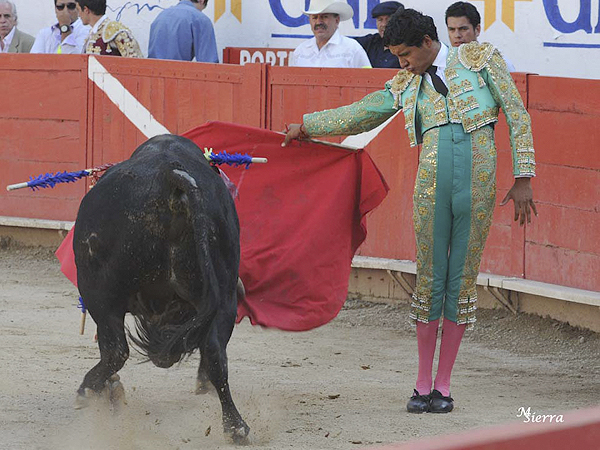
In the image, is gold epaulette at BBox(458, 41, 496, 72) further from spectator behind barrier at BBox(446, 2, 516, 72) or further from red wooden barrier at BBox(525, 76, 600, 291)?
spectator behind barrier at BBox(446, 2, 516, 72)

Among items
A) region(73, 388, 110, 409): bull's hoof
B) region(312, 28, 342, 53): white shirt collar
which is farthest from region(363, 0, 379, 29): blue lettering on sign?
region(73, 388, 110, 409): bull's hoof

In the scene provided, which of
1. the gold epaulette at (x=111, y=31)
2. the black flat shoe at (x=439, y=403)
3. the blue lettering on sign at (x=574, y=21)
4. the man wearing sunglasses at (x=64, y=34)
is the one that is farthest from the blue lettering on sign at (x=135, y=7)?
the black flat shoe at (x=439, y=403)

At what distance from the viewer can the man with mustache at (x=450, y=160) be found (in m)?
3.55

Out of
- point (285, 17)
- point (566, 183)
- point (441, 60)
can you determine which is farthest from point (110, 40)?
point (441, 60)

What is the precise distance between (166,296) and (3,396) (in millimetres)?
955

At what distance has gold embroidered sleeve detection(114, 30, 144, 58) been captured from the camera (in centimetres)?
661

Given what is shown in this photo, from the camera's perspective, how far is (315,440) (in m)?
3.35

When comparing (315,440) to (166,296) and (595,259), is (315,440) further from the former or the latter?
(595,259)

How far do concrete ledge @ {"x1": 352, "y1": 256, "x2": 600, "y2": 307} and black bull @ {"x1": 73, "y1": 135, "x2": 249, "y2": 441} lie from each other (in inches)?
77.6

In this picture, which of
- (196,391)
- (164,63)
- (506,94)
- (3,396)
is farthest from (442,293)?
(164,63)

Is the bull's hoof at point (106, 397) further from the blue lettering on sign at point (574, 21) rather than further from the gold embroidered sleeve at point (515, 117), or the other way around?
the blue lettering on sign at point (574, 21)

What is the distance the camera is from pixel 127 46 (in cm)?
661

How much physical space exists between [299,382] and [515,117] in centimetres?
136

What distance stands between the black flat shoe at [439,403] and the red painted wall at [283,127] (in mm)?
1331
